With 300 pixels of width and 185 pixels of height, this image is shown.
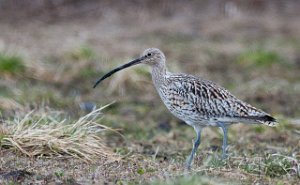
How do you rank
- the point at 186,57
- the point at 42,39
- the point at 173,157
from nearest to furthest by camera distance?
the point at 173,157 < the point at 186,57 < the point at 42,39

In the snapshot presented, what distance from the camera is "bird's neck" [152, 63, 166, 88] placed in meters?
9.01

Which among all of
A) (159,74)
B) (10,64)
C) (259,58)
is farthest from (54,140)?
(259,58)

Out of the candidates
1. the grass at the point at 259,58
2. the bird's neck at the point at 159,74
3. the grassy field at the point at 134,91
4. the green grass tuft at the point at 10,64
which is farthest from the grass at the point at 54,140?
the grass at the point at 259,58

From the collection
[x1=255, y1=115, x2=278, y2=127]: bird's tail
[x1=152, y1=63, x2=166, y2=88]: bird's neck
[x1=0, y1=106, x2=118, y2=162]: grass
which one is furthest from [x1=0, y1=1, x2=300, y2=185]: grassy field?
[x1=152, y1=63, x2=166, y2=88]: bird's neck

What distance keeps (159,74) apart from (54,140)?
1449 mm

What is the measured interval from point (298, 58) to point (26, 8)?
6668 millimetres

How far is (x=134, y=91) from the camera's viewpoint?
13.2 metres

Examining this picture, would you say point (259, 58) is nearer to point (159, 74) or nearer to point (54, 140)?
point (159, 74)

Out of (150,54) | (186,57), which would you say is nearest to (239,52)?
(186,57)

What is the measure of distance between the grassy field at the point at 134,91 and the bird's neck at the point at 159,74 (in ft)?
2.40

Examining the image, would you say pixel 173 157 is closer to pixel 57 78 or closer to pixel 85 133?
pixel 85 133

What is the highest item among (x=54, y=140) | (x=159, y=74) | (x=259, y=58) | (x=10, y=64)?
(x=259, y=58)

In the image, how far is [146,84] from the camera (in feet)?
44.0

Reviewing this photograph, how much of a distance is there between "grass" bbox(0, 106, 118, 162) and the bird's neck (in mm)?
889
